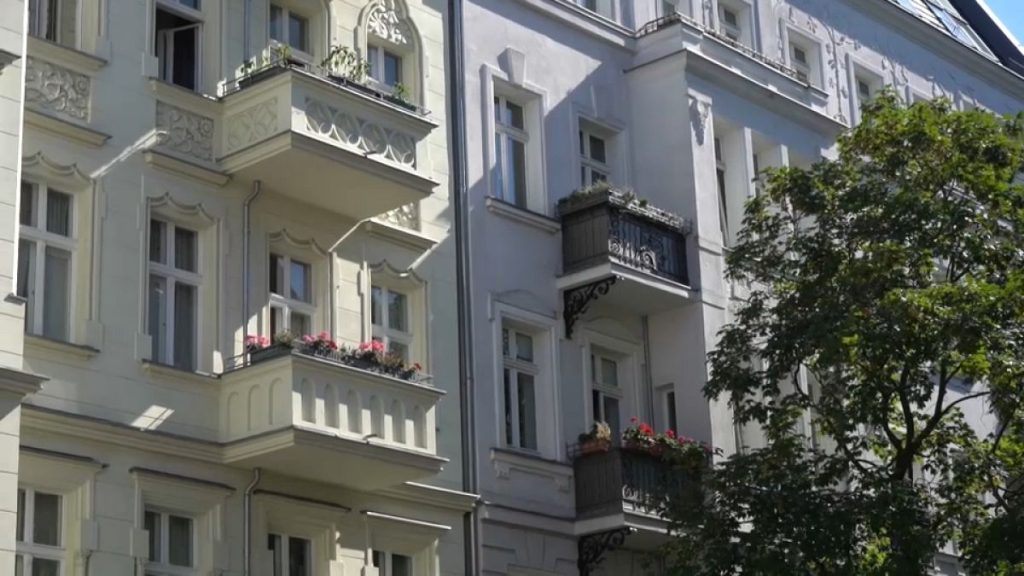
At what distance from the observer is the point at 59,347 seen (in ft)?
72.0

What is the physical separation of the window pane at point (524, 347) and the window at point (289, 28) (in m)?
5.32

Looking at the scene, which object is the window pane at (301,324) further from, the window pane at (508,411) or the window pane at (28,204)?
the window pane at (28,204)

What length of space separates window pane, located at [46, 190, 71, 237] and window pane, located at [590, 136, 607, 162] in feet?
Answer: 35.6

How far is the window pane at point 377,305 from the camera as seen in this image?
26.6m

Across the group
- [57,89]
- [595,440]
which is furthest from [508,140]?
[57,89]

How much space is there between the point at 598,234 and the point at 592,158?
2.70 meters

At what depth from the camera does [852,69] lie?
38219 mm

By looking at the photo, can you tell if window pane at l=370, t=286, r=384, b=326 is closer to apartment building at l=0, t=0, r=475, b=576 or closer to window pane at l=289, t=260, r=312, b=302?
apartment building at l=0, t=0, r=475, b=576

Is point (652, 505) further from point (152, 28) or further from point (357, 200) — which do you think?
point (152, 28)

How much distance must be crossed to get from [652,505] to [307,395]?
516 centimetres

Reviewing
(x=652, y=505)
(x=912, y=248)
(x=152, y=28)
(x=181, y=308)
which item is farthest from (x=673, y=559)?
(x=152, y=28)

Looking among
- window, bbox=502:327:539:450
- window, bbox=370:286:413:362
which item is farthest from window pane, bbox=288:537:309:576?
window, bbox=502:327:539:450

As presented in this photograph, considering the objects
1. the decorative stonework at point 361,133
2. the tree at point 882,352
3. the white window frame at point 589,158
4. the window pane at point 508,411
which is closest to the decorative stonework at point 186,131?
the decorative stonework at point 361,133

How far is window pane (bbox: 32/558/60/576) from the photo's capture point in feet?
69.6
